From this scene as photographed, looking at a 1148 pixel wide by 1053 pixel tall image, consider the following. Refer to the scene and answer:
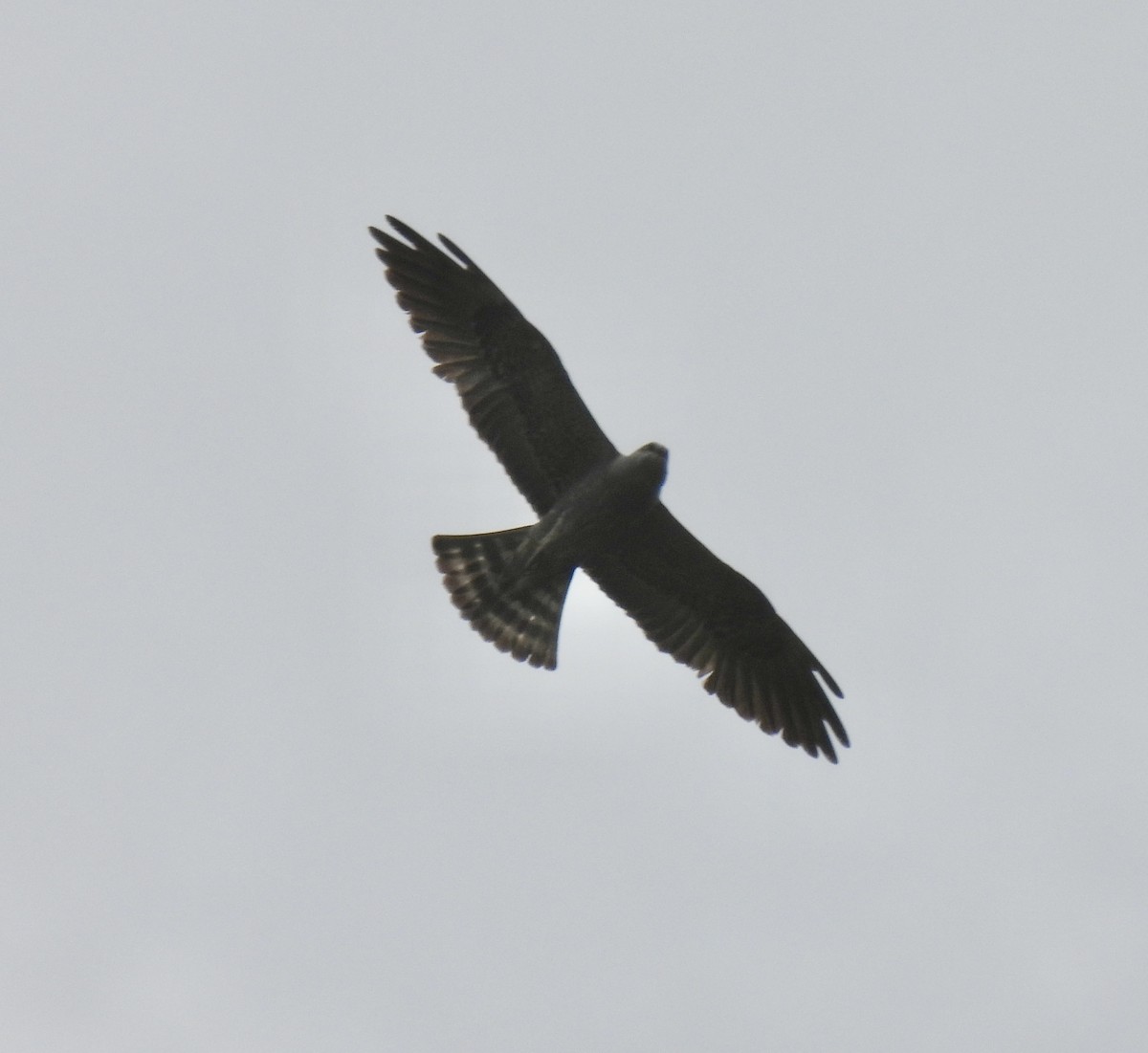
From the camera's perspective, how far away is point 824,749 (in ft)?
50.8

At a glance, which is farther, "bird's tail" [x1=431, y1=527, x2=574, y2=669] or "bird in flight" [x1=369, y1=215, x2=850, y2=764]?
"bird's tail" [x1=431, y1=527, x2=574, y2=669]

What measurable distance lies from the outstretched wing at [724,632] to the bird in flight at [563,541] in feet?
0.04

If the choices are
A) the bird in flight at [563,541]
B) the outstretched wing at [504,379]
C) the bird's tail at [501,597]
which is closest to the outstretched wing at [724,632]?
the bird in flight at [563,541]

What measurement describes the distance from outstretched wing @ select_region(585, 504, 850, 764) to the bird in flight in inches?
0.4

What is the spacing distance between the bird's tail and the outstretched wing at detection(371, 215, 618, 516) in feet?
2.35

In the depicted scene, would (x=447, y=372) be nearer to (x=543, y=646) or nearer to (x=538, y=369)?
(x=538, y=369)

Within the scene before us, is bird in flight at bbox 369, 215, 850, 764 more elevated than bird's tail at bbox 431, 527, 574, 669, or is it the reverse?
bird in flight at bbox 369, 215, 850, 764

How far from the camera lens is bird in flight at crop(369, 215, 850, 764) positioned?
14.1 m

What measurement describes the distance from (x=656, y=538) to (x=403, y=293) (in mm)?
2818

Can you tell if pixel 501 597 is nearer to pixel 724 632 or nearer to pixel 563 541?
pixel 563 541

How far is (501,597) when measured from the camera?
14938 mm

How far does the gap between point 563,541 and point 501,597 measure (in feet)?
3.00

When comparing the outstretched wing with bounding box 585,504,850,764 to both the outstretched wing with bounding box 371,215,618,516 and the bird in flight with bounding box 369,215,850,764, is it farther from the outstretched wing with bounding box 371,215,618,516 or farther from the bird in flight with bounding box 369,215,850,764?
the outstretched wing with bounding box 371,215,618,516

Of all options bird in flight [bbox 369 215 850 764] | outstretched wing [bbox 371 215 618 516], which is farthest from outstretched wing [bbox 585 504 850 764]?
outstretched wing [bbox 371 215 618 516]
